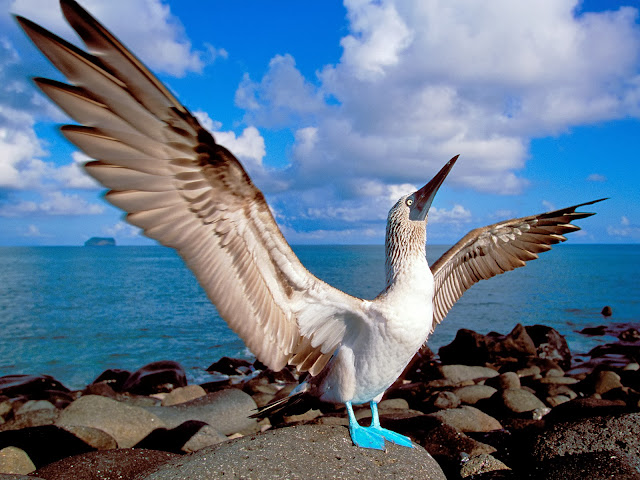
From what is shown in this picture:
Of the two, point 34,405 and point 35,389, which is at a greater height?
point 34,405

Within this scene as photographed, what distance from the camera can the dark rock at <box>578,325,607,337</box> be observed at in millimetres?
21547

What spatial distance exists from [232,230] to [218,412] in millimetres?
5943

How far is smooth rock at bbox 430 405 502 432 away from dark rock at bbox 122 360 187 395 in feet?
25.1

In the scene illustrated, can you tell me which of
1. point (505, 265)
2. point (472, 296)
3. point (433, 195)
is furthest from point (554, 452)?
point (472, 296)

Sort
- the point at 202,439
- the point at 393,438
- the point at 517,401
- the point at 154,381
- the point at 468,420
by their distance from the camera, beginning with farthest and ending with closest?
the point at 154,381 < the point at 517,401 < the point at 468,420 < the point at 202,439 < the point at 393,438

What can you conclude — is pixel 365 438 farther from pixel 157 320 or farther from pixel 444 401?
pixel 157 320

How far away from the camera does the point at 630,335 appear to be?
67.3ft

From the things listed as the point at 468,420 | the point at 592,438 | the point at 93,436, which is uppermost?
the point at 592,438

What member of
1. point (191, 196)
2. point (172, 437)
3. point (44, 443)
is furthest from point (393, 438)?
point (44, 443)

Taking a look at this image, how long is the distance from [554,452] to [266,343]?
341 cm

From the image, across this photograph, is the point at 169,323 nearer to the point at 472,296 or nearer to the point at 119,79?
the point at 472,296

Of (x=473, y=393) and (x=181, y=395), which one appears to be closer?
(x=473, y=393)

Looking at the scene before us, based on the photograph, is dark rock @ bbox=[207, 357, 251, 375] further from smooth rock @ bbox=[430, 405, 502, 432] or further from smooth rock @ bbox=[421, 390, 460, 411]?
smooth rock @ bbox=[430, 405, 502, 432]

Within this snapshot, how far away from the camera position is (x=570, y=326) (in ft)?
76.9
